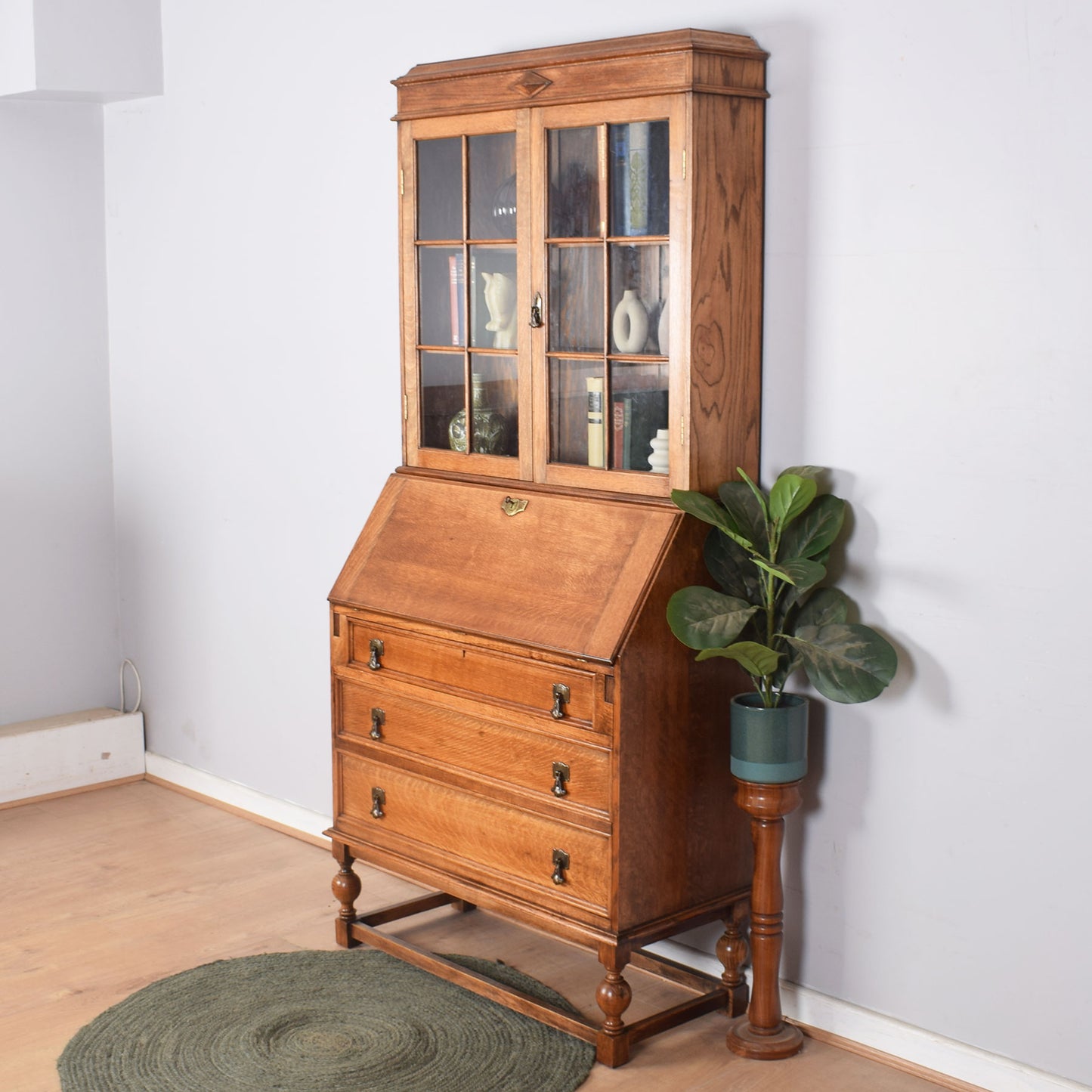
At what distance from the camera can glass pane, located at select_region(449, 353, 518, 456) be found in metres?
2.91

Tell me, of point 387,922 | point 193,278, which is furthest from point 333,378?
point 387,922

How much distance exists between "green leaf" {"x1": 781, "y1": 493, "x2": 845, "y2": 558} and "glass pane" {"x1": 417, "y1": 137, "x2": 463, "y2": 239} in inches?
37.9

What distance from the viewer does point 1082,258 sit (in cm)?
231

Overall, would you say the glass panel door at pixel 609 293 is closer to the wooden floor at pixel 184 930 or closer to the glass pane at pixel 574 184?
the glass pane at pixel 574 184

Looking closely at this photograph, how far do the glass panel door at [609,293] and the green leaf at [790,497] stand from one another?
0.25 m

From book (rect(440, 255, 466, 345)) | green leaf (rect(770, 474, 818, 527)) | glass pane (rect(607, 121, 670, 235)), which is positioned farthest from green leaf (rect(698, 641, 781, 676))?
book (rect(440, 255, 466, 345))

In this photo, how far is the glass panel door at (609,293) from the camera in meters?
2.63

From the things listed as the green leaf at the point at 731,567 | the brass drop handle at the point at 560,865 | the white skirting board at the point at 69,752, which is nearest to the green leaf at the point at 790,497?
the green leaf at the point at 731,567

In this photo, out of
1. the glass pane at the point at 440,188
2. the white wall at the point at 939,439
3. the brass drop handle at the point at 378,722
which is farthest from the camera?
the brass drop handle at the point at 378,722

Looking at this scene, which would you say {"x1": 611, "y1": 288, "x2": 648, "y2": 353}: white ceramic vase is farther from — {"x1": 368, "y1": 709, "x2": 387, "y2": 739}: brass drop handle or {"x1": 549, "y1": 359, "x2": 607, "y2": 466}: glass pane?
{"x1": 368, "y1": 709, "x2": 387, "y2": 739}: brass drop handle

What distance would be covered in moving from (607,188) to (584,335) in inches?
11.2

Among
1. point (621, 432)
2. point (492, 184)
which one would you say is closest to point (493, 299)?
point (492, 184)

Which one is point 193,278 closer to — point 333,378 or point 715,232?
point 333,378

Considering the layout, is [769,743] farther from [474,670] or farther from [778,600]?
[474,670]
